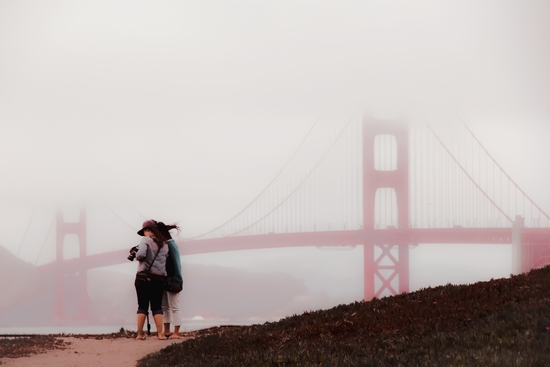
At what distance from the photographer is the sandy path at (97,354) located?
1154 centimetres

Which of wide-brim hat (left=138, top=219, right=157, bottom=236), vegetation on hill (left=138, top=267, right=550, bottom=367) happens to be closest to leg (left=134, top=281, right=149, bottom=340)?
wide-brim hat (left=138, top=219, right=157, bottom=236)

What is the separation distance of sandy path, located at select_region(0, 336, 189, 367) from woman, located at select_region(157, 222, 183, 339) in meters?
0.56

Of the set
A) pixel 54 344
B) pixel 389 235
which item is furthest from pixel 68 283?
pixel 54 344

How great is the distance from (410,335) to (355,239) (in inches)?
1279

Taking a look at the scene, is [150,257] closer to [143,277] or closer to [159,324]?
[143,277]

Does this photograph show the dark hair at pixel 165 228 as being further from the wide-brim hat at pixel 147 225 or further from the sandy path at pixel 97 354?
the sandy path at pixel 97 354

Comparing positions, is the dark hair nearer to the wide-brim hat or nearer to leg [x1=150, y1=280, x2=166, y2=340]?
the wide-brim hat

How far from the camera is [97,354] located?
12422 mm

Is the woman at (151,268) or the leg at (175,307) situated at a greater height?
the woman at (151,268)

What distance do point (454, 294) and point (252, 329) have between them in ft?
12.8

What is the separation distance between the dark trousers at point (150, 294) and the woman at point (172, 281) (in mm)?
213

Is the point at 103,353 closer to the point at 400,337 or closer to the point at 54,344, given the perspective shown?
the point at 54,344

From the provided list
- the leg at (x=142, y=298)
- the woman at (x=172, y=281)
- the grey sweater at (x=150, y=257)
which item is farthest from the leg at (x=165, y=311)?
the grey sweater at (x=150, y=257)

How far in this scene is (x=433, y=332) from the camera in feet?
31.9
